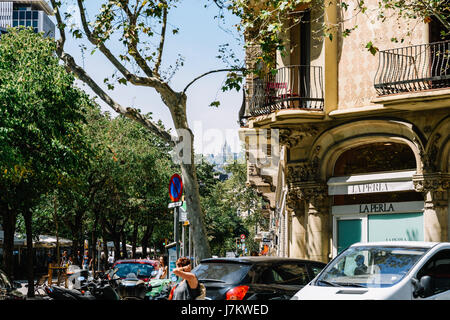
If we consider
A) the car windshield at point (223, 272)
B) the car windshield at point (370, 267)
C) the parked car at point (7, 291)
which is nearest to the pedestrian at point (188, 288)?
the car windshield at point (223, 272)

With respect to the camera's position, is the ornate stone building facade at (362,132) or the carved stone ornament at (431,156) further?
the carved stone ornament at (431,156)

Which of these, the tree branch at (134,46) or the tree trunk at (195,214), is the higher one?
the tree branch at (134,46)

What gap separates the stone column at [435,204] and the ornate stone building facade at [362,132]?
0.02 m

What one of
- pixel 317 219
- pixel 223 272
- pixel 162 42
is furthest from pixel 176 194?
pixel 317 219

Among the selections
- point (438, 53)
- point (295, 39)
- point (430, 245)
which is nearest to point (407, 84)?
point (438, 53)

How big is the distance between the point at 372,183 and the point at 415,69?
3.28m

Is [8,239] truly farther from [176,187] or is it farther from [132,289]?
[176,187]

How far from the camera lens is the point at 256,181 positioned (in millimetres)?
→ 31266

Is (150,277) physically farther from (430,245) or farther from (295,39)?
(430,245)

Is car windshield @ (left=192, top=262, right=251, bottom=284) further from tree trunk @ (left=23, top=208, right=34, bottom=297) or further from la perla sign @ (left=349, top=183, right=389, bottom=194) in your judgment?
tree trunk @ (left=23, top=208, right=34, bottom=297)

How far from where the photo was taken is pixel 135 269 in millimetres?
19984

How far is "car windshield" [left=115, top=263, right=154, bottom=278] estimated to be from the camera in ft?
64.4

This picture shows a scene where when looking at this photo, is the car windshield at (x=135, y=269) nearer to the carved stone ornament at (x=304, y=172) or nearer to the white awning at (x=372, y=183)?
the carved stone ornament at (x=304, y=172)

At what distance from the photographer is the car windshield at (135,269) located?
19625 mm
